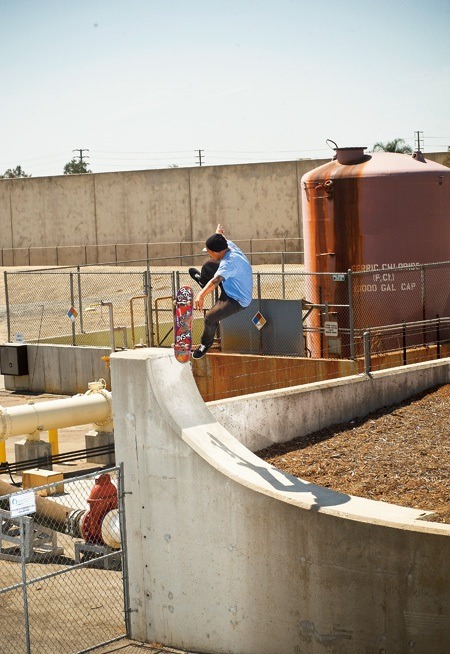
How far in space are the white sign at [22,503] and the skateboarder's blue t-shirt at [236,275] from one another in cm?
295

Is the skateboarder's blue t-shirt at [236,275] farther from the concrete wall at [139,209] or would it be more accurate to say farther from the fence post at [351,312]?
the concrete wall at [139,209]

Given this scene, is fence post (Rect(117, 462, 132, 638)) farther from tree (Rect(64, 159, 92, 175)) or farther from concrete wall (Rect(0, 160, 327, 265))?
tree (Rect(64, 159, 92, 175))

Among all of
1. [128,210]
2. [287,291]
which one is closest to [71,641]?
[287,291]

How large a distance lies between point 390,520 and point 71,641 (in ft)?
12.0

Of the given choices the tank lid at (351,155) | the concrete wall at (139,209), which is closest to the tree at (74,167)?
the concrete wall at (139,209)

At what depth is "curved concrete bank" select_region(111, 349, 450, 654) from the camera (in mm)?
8406

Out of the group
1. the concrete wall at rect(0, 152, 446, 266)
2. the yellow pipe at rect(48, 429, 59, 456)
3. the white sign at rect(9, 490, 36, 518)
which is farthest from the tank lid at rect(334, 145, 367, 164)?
the concrete wall at rect(0, 152, 446, 266)

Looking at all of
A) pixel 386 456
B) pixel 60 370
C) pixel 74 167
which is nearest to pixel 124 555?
pixel 386 456

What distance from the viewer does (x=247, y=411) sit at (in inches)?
487

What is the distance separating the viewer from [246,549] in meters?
9.43

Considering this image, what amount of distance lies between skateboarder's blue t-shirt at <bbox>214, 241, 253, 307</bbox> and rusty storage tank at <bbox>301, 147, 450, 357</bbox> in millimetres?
7491

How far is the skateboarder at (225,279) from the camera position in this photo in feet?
35.6

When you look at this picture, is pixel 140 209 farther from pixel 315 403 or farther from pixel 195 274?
pixel 195 274

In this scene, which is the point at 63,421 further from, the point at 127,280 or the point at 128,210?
the point at 128,210
